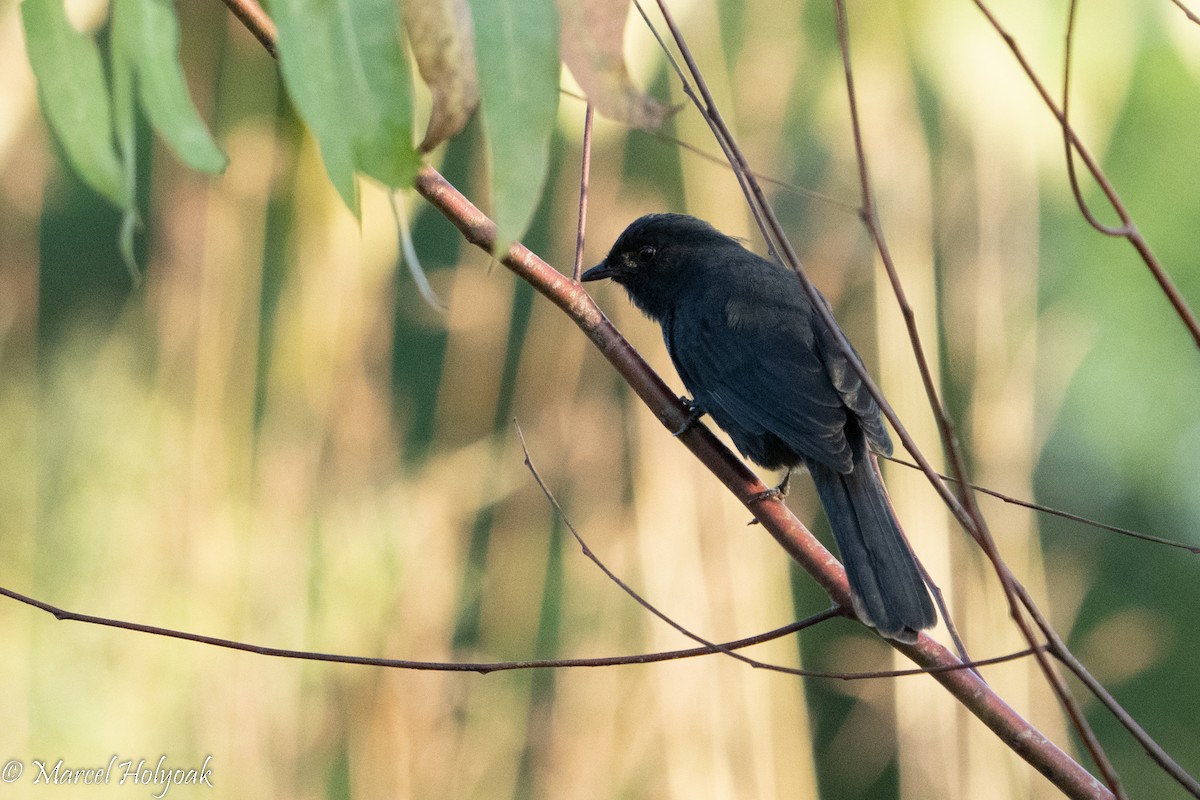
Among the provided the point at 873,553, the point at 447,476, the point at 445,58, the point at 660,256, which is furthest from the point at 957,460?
the point at 447,476

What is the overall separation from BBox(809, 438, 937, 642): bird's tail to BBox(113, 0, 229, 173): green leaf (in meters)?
1.28

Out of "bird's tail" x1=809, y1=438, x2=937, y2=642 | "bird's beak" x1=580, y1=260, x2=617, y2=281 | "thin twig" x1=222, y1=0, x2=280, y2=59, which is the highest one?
"bird's beak" x1=580, y1=260, x2=617, y2=281

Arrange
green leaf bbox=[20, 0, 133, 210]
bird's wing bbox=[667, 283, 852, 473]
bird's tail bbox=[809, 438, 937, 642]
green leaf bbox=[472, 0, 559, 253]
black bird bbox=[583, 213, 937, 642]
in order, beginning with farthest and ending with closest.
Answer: bird's wing bbox=[667, 283, 852, 473] → black bird bbox=[583, 213, 937, 642] → bird's tail bbox=[809, 438, 937, 642] → green leaf bbox=[20, 0, 133, 210] → green leaf bbox=[472, 0, 559, 253]

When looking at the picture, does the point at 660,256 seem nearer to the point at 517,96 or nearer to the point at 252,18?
the point at 252,18

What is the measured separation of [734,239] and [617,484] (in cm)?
103

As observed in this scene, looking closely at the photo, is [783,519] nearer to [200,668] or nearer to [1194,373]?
[200,668]

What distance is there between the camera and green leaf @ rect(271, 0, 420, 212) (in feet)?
2.93

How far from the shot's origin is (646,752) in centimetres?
384

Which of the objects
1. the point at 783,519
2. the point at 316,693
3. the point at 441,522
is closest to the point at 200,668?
the point at 316,693

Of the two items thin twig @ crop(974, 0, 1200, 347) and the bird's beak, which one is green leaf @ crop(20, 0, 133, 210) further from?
the bird's beak

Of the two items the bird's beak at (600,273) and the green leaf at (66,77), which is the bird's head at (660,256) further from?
the green leaf at (66,77)

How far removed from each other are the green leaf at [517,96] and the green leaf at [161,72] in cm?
24

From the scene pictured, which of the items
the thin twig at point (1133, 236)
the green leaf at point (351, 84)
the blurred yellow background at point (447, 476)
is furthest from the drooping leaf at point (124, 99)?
the blurred yellow background at point (447, 476)

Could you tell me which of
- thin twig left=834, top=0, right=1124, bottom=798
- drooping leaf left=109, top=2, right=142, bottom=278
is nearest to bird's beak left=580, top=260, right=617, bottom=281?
thin twig left=834, top=0, right=1124, bottom=798
